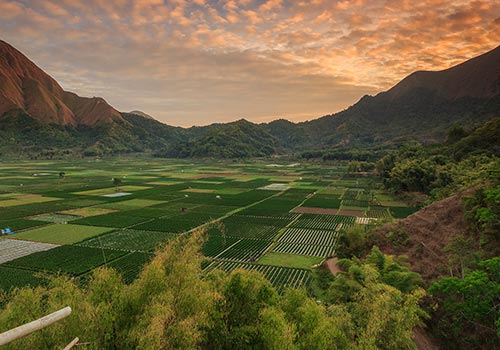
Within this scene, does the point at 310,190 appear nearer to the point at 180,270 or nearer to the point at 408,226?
the point at 408,226

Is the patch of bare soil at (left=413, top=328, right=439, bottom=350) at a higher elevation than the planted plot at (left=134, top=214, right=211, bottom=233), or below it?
higher

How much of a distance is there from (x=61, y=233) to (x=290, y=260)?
3524 cm

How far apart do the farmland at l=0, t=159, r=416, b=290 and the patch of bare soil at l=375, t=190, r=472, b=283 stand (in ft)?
27.1

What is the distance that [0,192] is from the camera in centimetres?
8181

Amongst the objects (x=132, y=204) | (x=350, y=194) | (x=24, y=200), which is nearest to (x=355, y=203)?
(x=350, y=194)

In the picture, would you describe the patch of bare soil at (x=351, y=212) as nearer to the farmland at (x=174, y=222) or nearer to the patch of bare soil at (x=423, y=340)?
the farmland at (x=174, y=222)

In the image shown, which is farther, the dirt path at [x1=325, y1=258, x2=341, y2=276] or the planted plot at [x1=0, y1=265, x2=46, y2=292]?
the dirt path at [x1=325, y1=258, x2=341, y2=276]

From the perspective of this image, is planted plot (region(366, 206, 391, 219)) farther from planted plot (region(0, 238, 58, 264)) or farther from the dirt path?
planted plot (region(0, 238, 58, 264))

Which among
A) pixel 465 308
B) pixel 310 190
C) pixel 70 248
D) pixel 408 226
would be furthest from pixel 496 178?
pixel 310 190

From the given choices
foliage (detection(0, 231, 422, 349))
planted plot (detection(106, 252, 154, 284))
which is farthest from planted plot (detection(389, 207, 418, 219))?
foliage (detection(0, 231, 422, 349))

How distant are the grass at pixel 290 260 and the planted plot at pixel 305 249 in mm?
1446

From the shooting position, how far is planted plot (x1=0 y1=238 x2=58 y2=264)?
1474 inches

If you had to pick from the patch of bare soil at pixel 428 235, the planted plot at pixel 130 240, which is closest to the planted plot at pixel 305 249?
the patch of bare soil at pixel 428 235

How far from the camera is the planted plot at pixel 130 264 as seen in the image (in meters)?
32.4
